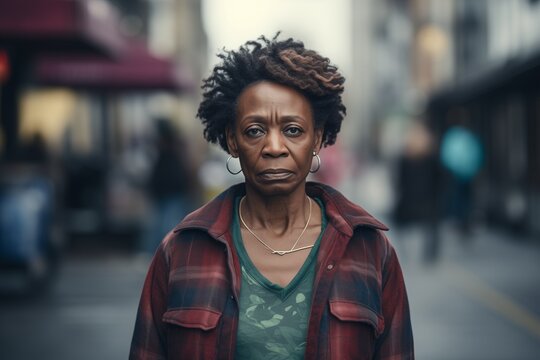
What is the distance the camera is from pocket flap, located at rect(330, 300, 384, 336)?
2893 mm

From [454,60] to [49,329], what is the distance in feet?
76.6

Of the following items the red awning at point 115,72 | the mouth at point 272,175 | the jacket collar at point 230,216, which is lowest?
the jacket collar at point 230,216

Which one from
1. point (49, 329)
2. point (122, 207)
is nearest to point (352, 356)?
point (49, 329)

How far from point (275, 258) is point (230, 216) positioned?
198mm

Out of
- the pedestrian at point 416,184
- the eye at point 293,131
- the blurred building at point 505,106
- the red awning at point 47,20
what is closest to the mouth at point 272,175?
the eye at point 293,131

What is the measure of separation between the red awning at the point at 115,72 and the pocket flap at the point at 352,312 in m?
13.8

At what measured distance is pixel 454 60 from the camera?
31.1 metres

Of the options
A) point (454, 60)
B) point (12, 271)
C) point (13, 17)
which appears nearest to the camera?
point (12, 271)

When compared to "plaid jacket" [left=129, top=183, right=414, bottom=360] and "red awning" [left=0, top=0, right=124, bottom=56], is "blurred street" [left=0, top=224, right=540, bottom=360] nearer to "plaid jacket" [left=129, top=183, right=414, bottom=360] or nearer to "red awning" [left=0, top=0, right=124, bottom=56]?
"red awning" [left=0, top=0, right=124, bottom=56]

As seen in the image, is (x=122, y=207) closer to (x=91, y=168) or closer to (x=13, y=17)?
(x=91, y=168)

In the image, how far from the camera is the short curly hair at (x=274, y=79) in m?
3.00

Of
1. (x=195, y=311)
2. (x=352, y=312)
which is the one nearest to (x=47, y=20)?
(x=195, y=311)

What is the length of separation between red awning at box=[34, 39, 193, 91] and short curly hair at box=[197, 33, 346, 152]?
13.4 m

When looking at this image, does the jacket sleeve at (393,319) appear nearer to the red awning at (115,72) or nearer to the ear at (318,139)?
the ear at (318,139)
